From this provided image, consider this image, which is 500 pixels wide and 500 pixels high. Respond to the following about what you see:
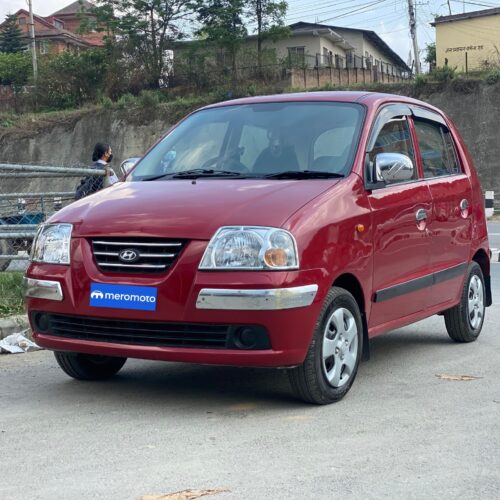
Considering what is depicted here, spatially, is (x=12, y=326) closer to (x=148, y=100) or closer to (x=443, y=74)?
(x=443, y=74)

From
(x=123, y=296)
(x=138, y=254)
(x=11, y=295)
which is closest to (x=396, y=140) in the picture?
(x=138, y=254)

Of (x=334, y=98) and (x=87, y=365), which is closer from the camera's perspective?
(x=87, y=365)

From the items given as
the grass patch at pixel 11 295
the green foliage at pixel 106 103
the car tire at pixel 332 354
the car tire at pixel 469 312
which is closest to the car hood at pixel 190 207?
the car tire at pixel 332 354

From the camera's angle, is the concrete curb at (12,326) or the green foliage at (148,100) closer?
the concrete curb at (12,326)

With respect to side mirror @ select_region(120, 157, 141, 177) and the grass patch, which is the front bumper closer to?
side mirror @ select_region(120, 157, 141, 177)

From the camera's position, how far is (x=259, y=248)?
4.80 m

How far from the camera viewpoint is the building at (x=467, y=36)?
5038cm

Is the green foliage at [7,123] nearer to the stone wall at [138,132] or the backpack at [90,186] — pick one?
the stone wall at [138,132]

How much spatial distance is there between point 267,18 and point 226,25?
2.52 m

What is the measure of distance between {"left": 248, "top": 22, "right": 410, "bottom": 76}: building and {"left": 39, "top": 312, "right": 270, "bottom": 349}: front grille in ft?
164

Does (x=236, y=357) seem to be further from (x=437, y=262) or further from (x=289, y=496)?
(x=437, y=262)

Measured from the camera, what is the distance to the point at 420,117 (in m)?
6.99

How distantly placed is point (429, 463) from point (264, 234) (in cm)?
146

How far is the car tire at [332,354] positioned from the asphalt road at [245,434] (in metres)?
0.11
